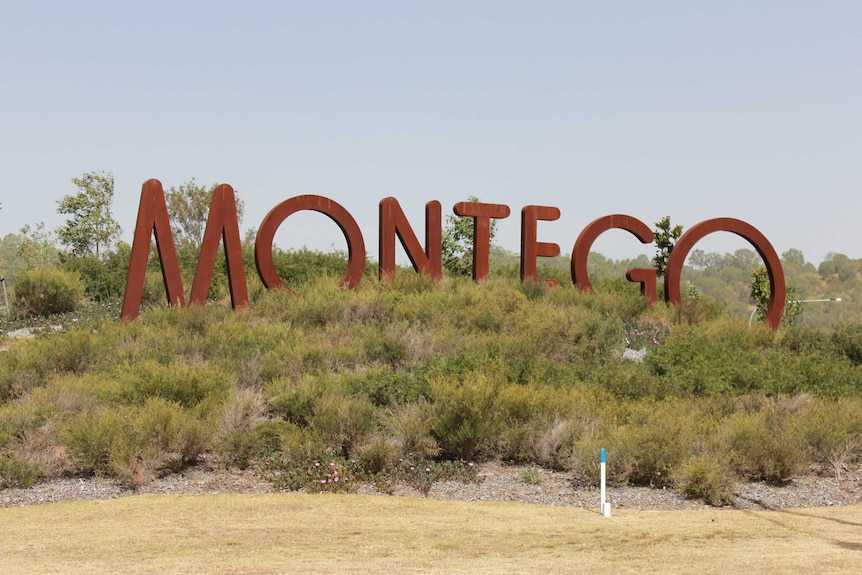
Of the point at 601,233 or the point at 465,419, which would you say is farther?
the point at 601,233

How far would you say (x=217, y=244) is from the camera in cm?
2391

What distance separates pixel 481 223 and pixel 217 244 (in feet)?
22.3

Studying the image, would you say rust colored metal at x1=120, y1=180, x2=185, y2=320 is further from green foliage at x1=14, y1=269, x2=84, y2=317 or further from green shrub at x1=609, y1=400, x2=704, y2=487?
green shrub at x1=609, y1=400, x2=704, y2=487

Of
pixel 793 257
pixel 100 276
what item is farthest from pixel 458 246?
pixel 793 257

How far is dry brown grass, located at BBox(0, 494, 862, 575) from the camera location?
978cm

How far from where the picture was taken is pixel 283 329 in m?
22.2

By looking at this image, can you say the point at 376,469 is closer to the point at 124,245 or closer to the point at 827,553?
the point at 827,553

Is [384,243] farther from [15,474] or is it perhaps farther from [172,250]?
[15,474]

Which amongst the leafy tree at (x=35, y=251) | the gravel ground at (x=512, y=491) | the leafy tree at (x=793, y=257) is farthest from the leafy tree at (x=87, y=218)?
the leafy tree at (x=793, y=257)

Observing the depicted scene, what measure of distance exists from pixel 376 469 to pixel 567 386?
4.96 metres

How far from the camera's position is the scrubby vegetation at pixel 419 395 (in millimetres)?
14570

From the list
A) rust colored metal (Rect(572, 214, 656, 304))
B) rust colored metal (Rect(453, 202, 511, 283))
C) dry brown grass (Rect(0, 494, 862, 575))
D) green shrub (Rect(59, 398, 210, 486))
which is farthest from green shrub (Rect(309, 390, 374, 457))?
rust colored metal (Rect(572, 214, 656, 304))

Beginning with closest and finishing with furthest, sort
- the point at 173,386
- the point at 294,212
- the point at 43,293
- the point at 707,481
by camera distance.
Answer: the point at 707,481 → the point at 173,386 → the point at 294,212 → the point at 43,293

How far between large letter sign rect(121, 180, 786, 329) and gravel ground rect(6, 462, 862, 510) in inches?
369
